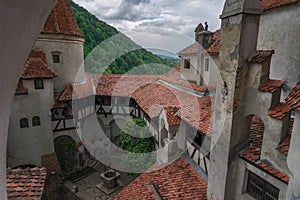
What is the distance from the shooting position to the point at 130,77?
20906 millimetres

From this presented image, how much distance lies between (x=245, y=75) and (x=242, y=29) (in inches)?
49.5

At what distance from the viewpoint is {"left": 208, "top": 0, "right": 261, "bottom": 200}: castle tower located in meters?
5.43

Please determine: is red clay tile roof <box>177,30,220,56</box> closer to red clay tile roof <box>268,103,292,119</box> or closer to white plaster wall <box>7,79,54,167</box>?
red clay tile roof <box>268,103,292,119</box>

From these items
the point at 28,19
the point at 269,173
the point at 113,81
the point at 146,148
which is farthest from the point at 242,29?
the point at 113,81

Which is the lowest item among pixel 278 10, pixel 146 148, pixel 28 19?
pixel 146 148

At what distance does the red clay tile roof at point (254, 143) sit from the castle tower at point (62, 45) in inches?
567

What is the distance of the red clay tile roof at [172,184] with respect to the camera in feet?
24.6

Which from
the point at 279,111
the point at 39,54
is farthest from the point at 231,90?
the point at 39,54

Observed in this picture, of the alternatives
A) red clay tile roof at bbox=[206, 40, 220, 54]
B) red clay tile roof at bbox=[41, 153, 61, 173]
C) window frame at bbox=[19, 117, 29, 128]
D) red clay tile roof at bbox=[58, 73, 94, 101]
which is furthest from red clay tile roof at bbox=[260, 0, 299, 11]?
red clay tile roof at bbox=[41, 153, 61, 173]

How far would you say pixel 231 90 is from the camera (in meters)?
5.70

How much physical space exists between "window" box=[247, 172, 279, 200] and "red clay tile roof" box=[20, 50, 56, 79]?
1328cm

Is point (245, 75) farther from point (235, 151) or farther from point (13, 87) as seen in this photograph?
point (13, 87)

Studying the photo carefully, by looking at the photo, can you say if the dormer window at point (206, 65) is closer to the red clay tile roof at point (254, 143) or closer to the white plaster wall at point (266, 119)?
the red clay tile roof at point (254, 143)

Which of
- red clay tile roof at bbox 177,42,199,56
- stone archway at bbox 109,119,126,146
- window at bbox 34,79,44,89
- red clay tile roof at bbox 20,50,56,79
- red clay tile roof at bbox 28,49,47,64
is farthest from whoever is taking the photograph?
stone archway at bbox 109,119,126,146
